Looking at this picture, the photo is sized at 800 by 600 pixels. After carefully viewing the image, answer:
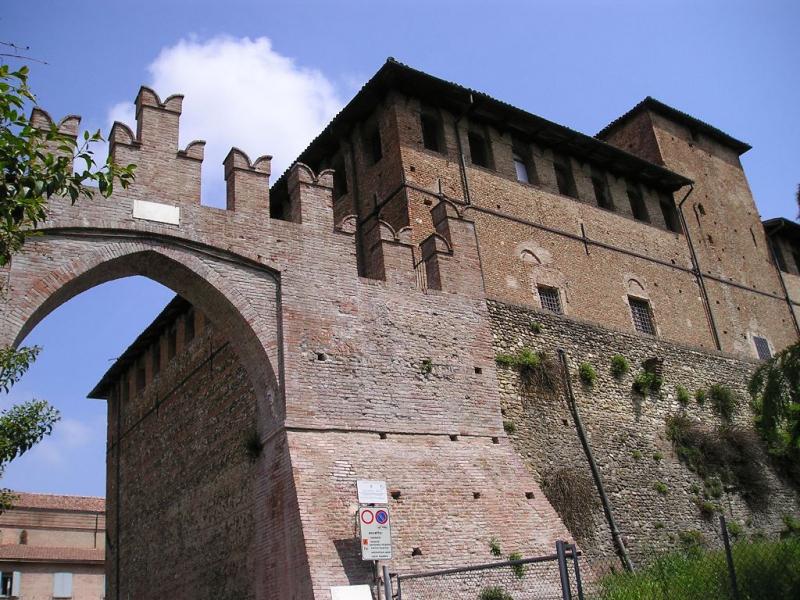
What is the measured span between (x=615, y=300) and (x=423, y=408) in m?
8.59

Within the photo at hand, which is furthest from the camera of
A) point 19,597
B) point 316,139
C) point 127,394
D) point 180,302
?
point 19,597

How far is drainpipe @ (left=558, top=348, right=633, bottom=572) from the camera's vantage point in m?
13.3

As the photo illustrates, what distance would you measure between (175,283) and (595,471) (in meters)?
7.73

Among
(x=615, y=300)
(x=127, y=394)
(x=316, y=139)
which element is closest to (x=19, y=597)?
(x=127, y=394)

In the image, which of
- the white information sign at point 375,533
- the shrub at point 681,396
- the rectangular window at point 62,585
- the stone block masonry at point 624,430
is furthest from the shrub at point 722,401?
the rectangular window at point 62,585

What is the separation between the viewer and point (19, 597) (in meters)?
28.2

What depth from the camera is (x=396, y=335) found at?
475 inches

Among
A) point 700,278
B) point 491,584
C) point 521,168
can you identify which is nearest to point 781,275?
point 700,278

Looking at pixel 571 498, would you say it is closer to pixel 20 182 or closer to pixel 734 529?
pixel 734 529

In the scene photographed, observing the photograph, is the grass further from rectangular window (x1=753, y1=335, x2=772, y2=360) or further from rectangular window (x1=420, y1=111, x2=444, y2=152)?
rectangular window (x1=753, y1=335, x2=772, y2=360)

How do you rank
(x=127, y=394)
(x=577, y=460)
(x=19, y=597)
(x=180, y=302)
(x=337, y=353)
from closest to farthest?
(x=337, y=353)
(x=577, y=460)
(x=180, y=302)
(x=127, y=394)
(x=19, y=597)

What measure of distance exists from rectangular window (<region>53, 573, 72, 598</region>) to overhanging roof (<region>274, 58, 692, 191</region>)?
19087 mm

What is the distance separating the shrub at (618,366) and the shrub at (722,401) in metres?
2.75

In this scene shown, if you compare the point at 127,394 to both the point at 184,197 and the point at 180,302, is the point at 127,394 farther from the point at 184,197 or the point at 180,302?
the point at 184,197
